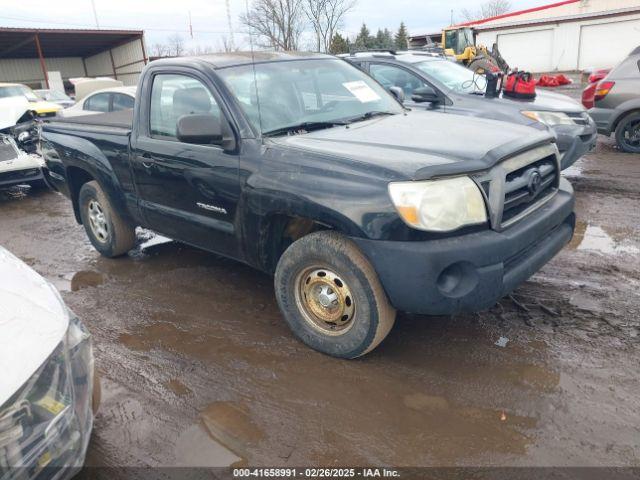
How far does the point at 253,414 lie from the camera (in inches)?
108

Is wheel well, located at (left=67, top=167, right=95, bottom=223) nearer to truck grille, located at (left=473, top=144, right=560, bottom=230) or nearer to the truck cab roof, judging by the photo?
the truck cab roof

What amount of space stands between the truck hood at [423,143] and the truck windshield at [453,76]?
12.2ft

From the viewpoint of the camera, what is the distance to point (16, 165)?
7.88 metres

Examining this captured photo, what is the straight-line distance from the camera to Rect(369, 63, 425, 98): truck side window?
7062mm

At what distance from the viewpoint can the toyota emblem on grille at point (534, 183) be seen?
3.03 metres

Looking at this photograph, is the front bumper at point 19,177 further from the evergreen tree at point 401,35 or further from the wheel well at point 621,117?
the evergreen tree at point 401,35

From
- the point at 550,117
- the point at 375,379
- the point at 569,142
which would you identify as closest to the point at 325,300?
the point at 375,379

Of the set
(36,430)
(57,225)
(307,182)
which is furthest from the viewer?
(57,225)

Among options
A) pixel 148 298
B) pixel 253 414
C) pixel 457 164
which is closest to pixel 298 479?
pixel 253 414

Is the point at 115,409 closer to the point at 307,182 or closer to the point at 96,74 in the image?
the point at 307,182

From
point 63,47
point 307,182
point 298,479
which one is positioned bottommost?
point 298,479

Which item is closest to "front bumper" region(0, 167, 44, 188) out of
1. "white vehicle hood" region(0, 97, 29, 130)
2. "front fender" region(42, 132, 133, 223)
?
"white vehicle hood" region(0, 97, 29, 130)

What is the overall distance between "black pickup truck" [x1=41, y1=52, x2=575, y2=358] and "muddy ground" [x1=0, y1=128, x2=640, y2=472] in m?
0.38

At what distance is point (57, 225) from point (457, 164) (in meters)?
5.66
